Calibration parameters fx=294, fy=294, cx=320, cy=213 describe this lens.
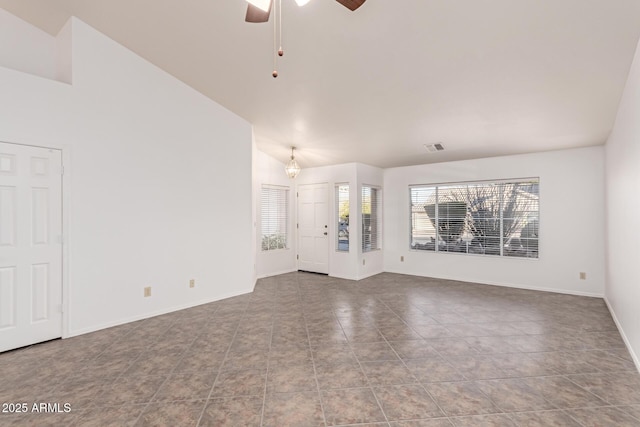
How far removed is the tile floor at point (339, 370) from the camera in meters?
1.94

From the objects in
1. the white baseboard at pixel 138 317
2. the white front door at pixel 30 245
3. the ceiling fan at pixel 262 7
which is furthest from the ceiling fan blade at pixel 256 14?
the white baseboard at pixel 138 317

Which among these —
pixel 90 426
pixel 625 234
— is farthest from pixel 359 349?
pixel 625 234

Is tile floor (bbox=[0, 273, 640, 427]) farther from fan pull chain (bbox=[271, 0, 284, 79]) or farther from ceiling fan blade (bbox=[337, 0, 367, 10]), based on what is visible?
fan pull chain (bbox=[271, 0, 284, 79])

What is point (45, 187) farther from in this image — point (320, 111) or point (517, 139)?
point (517, 139)

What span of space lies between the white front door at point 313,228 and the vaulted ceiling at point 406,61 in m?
1.99

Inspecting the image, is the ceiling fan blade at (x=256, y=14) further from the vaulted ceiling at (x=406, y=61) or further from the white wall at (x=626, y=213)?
the white wall at (x=626, y=213)

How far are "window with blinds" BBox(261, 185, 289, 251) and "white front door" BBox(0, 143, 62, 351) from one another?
3.49 m

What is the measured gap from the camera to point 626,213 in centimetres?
287

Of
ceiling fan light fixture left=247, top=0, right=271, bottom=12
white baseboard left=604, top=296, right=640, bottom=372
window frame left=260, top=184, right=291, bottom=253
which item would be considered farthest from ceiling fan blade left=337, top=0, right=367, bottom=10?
window frame left=260, top=184, right=291, bottom=253

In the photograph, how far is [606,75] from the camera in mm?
2826

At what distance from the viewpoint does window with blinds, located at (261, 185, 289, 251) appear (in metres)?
6.28

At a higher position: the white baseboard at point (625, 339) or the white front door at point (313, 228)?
the white front door at point (313, 228)

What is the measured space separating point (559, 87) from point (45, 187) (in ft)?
18.1

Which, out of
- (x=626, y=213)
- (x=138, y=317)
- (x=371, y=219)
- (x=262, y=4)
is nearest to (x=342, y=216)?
(x=371, y=219)
